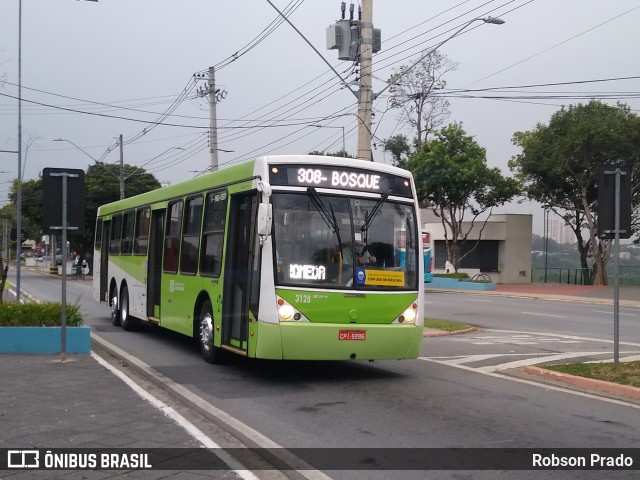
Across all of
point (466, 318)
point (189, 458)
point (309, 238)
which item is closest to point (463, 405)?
point (309, 238)

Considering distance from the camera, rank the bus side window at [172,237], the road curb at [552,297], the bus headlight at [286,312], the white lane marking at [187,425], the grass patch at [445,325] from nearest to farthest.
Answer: the white lane marking at [187,425]
the bus headlight at [286,312]
the bus side window at [172,237]
the grass patch at [445,325]
the road curb at [552,297]

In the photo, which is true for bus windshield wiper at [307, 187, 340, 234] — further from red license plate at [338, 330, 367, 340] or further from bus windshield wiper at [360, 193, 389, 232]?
red license plate at [338, 330, 367, 340]

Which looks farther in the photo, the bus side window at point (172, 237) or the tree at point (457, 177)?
the tree at point (457, 177)

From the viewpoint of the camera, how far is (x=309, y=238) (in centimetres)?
1105

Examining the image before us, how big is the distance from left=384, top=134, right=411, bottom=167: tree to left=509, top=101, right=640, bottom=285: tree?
13.2m

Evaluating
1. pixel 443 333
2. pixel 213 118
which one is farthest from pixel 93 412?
pixel 213 118

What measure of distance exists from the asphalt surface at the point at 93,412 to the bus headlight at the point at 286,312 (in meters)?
1.75

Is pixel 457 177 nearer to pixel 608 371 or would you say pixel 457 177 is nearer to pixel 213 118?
pixel 213 118

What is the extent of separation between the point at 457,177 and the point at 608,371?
102 feet

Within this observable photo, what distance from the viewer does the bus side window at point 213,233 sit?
12663 mm

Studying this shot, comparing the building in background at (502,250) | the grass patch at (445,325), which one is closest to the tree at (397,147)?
the building in background at (502,250)

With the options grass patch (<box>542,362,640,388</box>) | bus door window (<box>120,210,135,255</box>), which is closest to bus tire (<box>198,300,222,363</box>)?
grass patch (<box>542,362,640,388</box>)

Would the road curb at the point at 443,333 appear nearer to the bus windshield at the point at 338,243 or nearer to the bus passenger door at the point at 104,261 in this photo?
the bus windshield at the point at 338,243

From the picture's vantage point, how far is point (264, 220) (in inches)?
414
